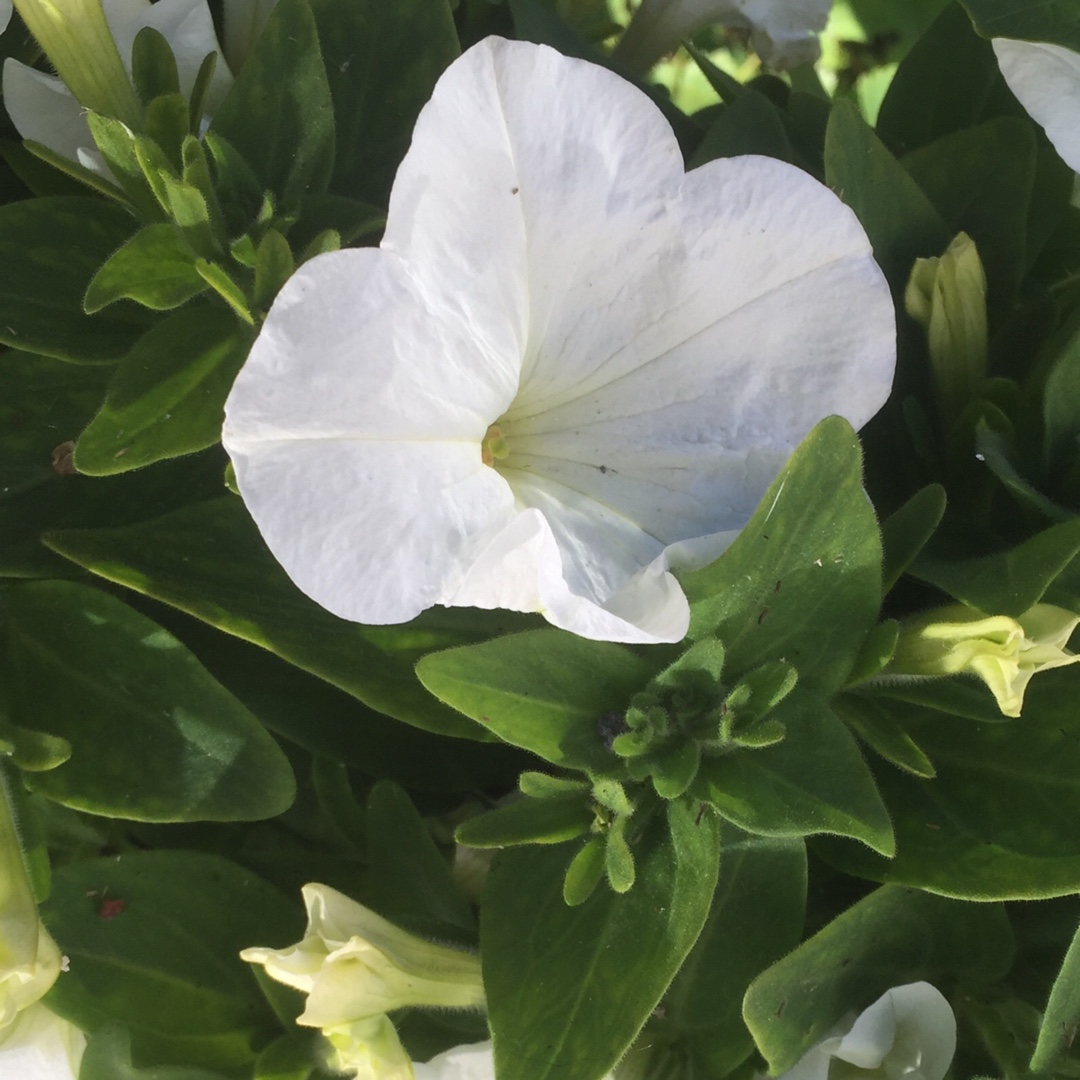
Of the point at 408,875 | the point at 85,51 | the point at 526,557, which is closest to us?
the point at 526,557

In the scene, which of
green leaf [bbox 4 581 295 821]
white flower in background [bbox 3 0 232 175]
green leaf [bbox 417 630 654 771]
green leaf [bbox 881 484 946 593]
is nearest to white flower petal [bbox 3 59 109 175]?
white flower in background [bbox 3 0 232 175]

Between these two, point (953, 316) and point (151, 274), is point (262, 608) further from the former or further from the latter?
point (953, 316)

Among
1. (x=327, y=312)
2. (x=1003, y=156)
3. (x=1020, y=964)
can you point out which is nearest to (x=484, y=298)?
(x=327, y=312)

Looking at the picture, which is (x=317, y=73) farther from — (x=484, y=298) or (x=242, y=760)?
(x=242, y=760)

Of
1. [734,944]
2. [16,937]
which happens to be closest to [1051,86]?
[734,944]

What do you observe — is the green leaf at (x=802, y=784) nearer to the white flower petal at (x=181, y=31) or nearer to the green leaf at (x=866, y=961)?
the green leaf at (x=866, y=961)

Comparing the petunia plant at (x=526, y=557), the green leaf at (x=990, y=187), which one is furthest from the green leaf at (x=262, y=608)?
the green leaf at (x=990, y=187)
